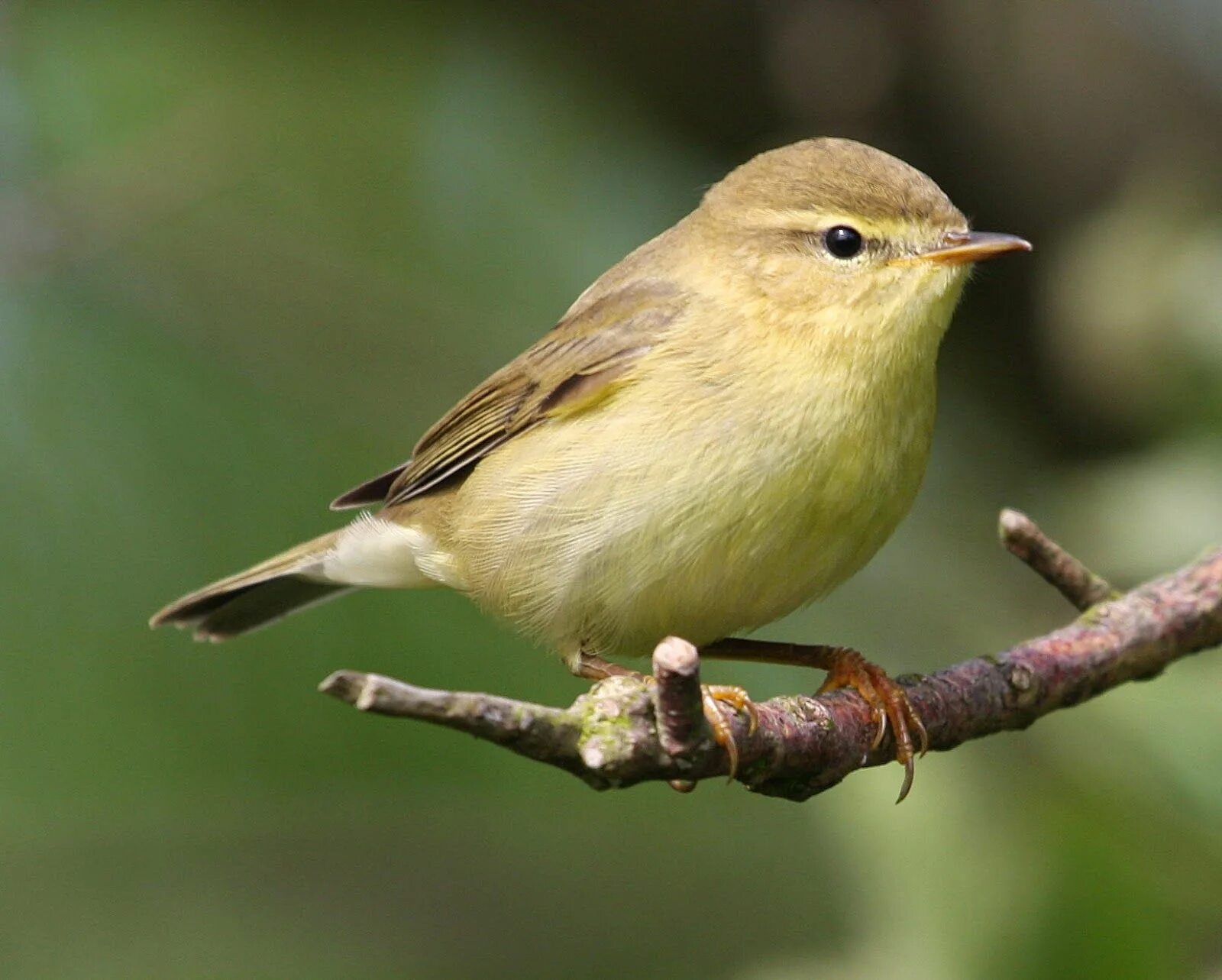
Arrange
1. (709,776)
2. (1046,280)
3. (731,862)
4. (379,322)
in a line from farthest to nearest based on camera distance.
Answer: (1046,280)
(379,322)
(731,862)
(709,776)

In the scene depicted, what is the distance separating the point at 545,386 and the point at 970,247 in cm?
86

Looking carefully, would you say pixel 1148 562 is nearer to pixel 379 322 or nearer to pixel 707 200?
pixel 707 200

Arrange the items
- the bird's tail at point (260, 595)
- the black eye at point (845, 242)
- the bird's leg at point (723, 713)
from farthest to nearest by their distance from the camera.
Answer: the bird's tail at point (260, 595) < the black eye at point (845, 242) < the bird's leg at point (723, 713)

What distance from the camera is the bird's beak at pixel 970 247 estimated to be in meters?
2.73

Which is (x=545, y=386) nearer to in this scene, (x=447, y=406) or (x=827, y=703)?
(x=447, y=406)

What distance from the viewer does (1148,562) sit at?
312 cm

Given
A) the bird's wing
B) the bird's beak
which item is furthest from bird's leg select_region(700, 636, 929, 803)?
the bird's beak

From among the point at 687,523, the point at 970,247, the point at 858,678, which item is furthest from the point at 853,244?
the point at 858,678

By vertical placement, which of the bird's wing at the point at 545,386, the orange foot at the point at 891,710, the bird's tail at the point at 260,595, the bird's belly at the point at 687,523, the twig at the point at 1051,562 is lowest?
the orange foot at the point at 891,710

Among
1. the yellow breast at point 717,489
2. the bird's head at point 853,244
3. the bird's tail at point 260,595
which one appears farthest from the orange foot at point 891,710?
the bird's tail at point 260,595

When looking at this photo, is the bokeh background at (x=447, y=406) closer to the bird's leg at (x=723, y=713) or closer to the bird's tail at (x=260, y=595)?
the bird's tail at (x=260, y=595)

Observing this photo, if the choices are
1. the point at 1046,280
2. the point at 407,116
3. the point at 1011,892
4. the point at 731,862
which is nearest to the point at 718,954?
the point at 731,862

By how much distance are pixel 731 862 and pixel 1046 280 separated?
6.18 feet

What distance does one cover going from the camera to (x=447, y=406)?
12.8 ft
